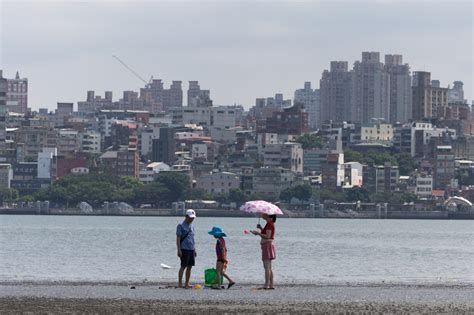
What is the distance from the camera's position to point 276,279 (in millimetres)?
53438

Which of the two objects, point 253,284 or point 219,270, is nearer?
point 219,270

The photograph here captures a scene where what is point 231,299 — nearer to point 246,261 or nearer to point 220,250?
point 220,250

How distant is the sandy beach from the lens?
3725 cm

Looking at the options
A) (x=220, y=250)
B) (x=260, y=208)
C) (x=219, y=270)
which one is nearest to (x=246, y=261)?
(x=219, y=270)

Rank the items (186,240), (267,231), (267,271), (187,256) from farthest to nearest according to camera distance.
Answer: (267,271), (187,256), (186,240), (267,231)

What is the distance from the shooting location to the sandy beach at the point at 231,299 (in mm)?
37250

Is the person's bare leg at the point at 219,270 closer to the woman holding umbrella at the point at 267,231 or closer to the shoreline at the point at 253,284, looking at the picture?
the woman holding umbrella at the point at 267,231

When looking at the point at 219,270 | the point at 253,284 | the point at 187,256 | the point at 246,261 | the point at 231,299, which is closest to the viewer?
the point at 231,299

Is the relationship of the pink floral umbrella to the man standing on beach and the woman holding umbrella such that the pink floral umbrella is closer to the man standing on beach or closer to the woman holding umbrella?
the woman holding umbrella

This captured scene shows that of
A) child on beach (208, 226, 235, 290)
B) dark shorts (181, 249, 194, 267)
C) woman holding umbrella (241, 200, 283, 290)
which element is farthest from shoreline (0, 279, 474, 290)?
woman holding umbrella (241, 200, 283, 290)

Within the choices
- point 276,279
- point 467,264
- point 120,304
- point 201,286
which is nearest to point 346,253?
point 467,264

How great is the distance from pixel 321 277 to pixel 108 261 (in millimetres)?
14076

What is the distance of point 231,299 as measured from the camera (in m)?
39.8

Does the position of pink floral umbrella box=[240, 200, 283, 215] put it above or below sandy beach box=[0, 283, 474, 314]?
above
